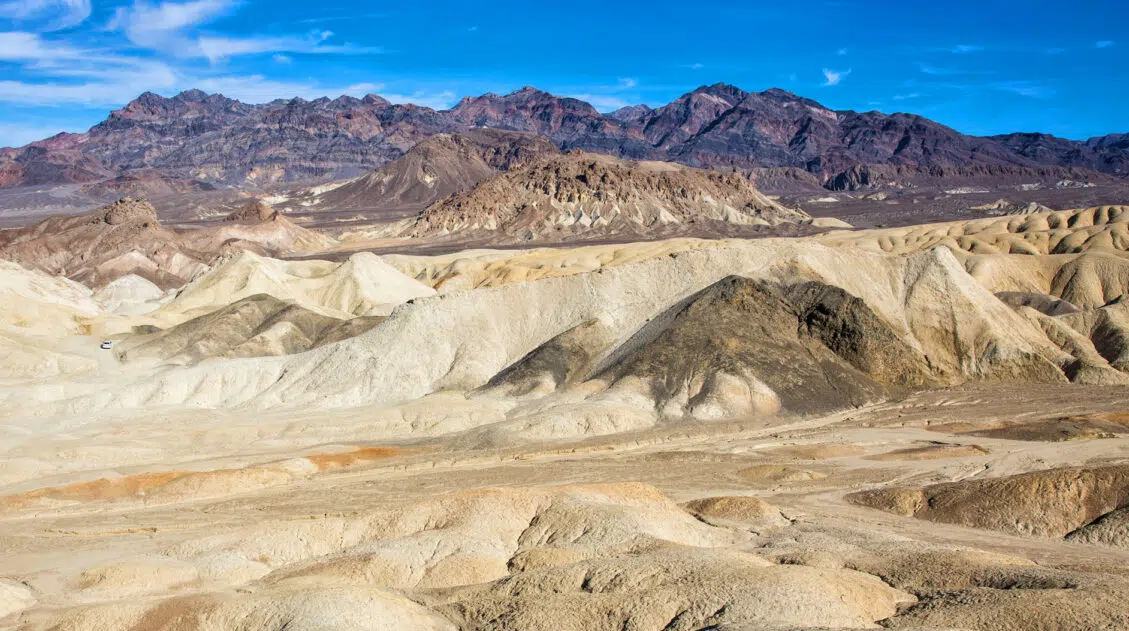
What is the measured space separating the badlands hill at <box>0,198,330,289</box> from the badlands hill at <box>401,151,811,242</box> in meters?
41.8

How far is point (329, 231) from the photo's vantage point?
186m

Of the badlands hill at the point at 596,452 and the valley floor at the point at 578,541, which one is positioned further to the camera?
the badlands hill at the point at 596,452

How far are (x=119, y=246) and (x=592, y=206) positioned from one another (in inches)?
3234

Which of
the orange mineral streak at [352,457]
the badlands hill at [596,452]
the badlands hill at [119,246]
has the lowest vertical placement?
the orange mineral streak at [352,457]

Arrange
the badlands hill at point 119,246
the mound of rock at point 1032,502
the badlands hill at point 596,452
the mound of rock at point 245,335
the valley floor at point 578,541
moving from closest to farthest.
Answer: the valley floor at point 578,541 → the badlands hill at point 596,452 → the mound of rock at point 1032,502 → the mound of rock at point 245,335 → the badlands hill at point 119,246

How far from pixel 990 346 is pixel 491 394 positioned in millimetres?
25279

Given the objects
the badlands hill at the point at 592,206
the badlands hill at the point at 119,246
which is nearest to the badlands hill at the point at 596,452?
the badlands hill at the point at 119,246

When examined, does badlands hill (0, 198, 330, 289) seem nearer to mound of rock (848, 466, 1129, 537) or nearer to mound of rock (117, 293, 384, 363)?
mound of rock (117, 293, 384, 363)

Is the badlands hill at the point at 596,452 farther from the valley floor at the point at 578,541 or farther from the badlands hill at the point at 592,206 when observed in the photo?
the badlands hill at the point at 592,206

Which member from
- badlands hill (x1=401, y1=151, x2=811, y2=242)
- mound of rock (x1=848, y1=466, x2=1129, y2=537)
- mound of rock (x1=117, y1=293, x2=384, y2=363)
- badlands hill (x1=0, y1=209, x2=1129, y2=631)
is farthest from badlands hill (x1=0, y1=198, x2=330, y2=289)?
mound of rock (x1=848, y1=466, x2=1129, y2=537)

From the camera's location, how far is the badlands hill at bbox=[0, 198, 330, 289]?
116875 millimetres

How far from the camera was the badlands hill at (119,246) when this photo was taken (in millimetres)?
116875

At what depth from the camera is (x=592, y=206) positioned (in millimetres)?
177750

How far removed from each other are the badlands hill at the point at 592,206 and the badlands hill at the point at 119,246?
41792mm
